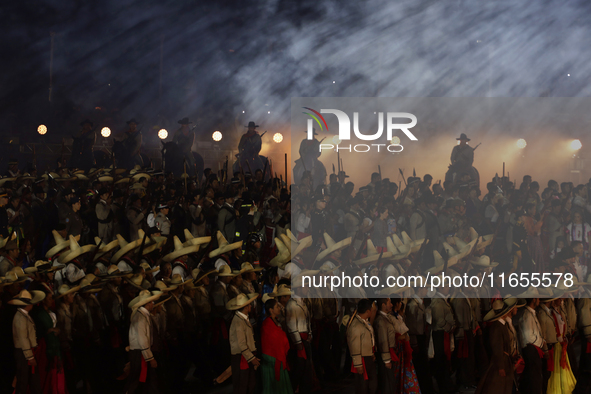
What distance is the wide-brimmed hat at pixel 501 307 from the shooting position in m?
6.67

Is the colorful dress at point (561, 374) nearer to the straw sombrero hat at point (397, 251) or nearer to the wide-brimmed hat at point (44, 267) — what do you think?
the straw sombrero hat at point (397, 251)

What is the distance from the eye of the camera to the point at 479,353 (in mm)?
7672

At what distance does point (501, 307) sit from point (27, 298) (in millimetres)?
4807

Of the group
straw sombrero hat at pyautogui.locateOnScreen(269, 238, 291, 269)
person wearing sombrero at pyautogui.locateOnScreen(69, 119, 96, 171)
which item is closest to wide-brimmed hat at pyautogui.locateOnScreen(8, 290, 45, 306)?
straw sombrero hat at pyautogui.locateOnScreen(269, 238, 291, 269)

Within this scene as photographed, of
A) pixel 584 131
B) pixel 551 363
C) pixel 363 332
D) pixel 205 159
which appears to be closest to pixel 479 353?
pixel 551 363

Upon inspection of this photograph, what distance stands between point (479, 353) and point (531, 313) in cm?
106

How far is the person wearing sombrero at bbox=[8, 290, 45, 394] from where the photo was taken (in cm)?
609

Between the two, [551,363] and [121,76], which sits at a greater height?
[121,76]

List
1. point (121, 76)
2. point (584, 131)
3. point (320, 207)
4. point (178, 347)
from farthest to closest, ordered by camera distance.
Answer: point (121, 76) → point (584, 131) → point (320, 207) → point (178, 347)

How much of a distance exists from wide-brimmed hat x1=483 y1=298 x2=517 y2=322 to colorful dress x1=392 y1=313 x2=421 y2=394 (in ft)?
3.04

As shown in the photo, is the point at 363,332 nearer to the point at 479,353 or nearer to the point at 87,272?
the point at 479,353

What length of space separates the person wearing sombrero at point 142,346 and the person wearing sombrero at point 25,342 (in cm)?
90

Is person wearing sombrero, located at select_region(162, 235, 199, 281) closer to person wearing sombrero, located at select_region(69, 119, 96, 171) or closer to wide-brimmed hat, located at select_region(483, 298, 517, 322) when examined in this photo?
wide-brimmed hat, located at select_region(483, 298, 517, 322)

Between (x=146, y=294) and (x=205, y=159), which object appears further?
(x=205, y=159)
